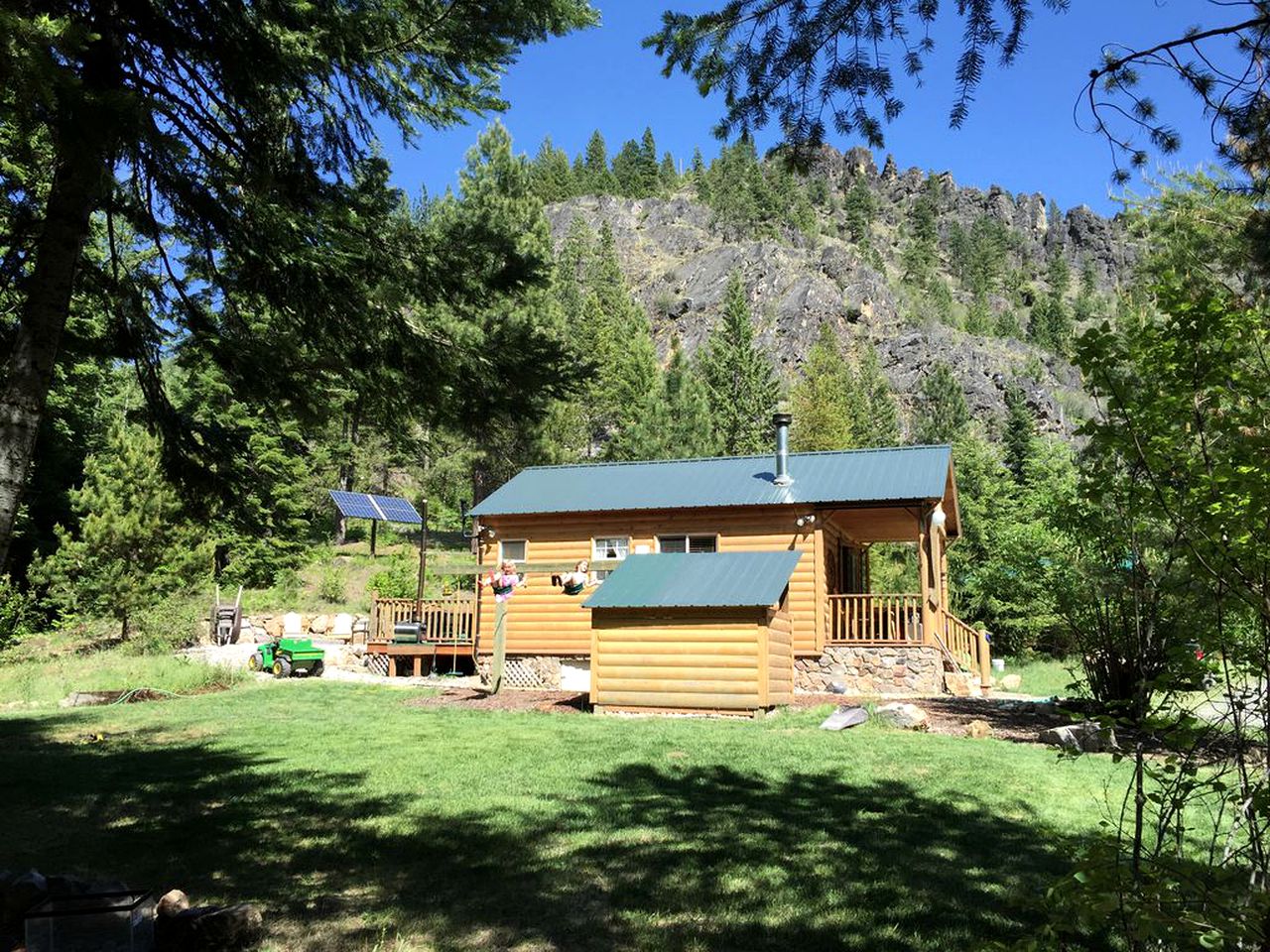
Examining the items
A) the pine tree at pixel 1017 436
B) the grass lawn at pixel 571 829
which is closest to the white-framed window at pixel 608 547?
the grass lawn at pixel 571 829

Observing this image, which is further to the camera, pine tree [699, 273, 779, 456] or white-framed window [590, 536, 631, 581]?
pine tree [699, 273, 779, 456]

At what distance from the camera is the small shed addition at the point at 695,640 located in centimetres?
1181

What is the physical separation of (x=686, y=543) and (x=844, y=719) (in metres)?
7.58

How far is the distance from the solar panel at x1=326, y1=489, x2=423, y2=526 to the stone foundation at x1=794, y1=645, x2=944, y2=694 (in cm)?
1119

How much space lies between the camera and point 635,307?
66.5 m

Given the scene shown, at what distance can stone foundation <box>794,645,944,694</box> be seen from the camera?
1572cm

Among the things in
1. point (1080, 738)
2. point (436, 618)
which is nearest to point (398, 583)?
point (436, 618)

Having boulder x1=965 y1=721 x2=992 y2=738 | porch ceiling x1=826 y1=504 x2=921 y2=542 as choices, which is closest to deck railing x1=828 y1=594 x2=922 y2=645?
porch ceiling x1=826 y1=504 x2=921 y2=542

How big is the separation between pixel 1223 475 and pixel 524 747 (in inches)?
297

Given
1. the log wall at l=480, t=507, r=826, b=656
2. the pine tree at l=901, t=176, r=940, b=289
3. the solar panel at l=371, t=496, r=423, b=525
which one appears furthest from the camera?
the pine tree at l=901, t=176, r=940, b=289

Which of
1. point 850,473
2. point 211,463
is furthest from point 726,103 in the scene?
point 850,473

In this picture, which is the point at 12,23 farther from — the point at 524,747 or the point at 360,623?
the point at 360,623

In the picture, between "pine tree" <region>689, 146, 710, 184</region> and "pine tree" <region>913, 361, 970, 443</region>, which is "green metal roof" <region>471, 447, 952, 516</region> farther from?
"pine tree" <region>689, 146, 710, 184</region>

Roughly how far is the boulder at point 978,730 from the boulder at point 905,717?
1.77 feet
